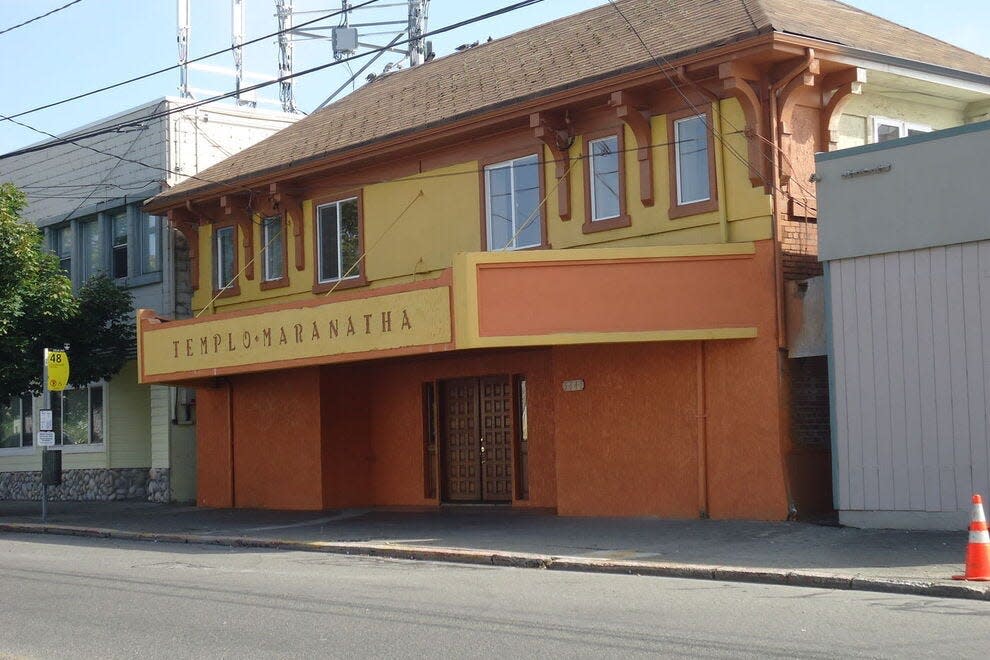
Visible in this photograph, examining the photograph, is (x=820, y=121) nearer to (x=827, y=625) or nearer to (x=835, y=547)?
(x=835, y=547)

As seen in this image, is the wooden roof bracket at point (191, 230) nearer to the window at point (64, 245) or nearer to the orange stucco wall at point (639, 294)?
the window at point (64, 245)

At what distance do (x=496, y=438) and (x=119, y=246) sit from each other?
36.0 ft

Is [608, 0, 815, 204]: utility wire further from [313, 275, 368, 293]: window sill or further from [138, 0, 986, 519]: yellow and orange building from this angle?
[313, 275, 368, 293]: window sill

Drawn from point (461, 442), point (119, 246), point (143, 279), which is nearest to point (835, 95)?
point (461, 442)

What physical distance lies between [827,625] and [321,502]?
14626mm

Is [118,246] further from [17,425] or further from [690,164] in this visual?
[690,164]

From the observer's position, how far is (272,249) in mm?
24125

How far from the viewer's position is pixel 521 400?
68.5ft

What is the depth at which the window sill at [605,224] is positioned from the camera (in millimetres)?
18219

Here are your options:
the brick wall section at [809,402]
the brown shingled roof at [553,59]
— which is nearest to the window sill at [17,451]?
the brown shingled roof at [553,59]

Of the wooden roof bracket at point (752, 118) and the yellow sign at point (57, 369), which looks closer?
the wooden roof bracket at point (752, 118)

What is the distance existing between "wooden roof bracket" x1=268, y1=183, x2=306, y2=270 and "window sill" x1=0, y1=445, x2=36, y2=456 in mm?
10949

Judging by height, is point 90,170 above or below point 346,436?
above

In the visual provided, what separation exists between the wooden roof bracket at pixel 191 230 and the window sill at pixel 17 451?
7.73 metres
